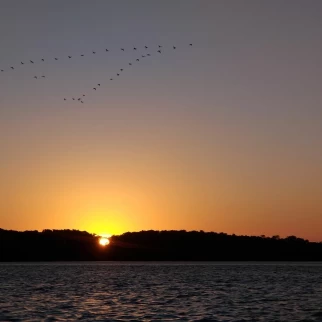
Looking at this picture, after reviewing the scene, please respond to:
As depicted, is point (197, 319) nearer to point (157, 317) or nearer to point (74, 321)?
point (157, 317)

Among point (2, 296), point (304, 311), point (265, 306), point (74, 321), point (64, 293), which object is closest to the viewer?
point (74, 321)

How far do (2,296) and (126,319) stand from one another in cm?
2845

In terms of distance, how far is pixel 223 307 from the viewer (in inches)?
2547

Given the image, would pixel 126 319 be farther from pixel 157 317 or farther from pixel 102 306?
pixel 102 306

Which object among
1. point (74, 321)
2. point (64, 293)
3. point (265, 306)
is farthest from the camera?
point (64, 293)

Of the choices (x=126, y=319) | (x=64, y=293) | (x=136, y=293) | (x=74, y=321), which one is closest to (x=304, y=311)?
(x=126, y=319)

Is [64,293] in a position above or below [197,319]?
above

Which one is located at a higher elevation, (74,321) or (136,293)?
(136,293)

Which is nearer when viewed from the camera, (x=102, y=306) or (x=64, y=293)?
(x=102, y=306)

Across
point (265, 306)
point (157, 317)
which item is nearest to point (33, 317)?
point (157, 317)

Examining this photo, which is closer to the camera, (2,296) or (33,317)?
(33,317)

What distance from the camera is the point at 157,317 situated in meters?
55.4

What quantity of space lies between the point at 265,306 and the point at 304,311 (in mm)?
5231

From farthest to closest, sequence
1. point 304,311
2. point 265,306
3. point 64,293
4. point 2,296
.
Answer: point 64,293, point 2,296, point 265,306, point 304,311
